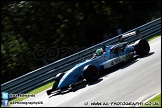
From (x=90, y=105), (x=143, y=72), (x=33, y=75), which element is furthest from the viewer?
(x=33, y=75)

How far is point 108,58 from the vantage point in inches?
512

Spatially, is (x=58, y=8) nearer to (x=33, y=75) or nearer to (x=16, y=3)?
(x=16, y=3)

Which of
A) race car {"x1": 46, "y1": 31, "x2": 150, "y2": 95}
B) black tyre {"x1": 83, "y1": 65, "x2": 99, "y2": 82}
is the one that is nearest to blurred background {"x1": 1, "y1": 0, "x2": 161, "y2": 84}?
race car {"x1": 46, "y1": 31, "x2": 150, "y2": 95}

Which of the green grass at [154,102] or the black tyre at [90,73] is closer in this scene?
the green grass at [154,102]

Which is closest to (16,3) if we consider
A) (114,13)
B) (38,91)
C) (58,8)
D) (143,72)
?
(58,8)

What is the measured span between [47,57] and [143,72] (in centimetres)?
1010

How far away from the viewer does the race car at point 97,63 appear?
467 inches

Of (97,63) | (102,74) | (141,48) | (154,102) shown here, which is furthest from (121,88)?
(141,48)

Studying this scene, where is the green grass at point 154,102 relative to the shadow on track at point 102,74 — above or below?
below

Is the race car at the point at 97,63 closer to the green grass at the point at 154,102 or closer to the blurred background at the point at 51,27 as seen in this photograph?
the green grass at the point at 154,102

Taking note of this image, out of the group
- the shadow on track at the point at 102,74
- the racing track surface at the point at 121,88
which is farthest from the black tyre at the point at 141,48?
the racing track surface at the point at 121,88

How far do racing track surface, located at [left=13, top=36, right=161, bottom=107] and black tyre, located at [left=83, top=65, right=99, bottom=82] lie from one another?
22cm

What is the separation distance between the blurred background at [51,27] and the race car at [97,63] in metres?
7.21

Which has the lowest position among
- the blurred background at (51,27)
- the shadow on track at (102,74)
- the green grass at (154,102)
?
the green grass at (154,102)
